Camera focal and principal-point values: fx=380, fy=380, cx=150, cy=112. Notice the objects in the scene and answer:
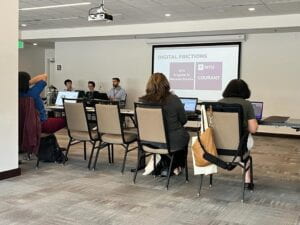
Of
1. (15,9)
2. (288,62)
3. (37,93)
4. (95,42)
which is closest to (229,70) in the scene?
(288,62)

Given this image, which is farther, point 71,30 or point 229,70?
point 71,30

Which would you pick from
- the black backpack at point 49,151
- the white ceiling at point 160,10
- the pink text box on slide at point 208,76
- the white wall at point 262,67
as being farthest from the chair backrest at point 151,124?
the pink text box on slide at point 208,76

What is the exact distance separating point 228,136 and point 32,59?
39.1ft

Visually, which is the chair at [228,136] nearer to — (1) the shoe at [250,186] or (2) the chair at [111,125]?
(1) the shoe at [250,186]

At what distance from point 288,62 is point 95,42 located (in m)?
5.42

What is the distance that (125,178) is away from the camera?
4438 mm

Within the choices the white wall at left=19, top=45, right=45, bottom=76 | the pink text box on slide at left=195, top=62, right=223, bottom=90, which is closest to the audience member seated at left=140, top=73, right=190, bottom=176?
the pink text box on slide at left=195, top=62, right=223, bottom=90

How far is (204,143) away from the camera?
3629 millimetres

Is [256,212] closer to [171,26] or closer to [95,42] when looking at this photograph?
[171,26]

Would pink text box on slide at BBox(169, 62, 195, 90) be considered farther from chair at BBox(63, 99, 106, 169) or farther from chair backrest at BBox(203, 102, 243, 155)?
chair backrest at BBox(203, 102, 243, 155)

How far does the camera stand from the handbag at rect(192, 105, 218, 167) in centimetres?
361

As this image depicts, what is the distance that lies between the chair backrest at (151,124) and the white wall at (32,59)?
35.1 feet

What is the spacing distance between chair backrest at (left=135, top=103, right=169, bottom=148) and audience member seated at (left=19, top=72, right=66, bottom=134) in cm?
161

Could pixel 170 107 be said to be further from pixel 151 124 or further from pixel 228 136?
pixel 228 136
